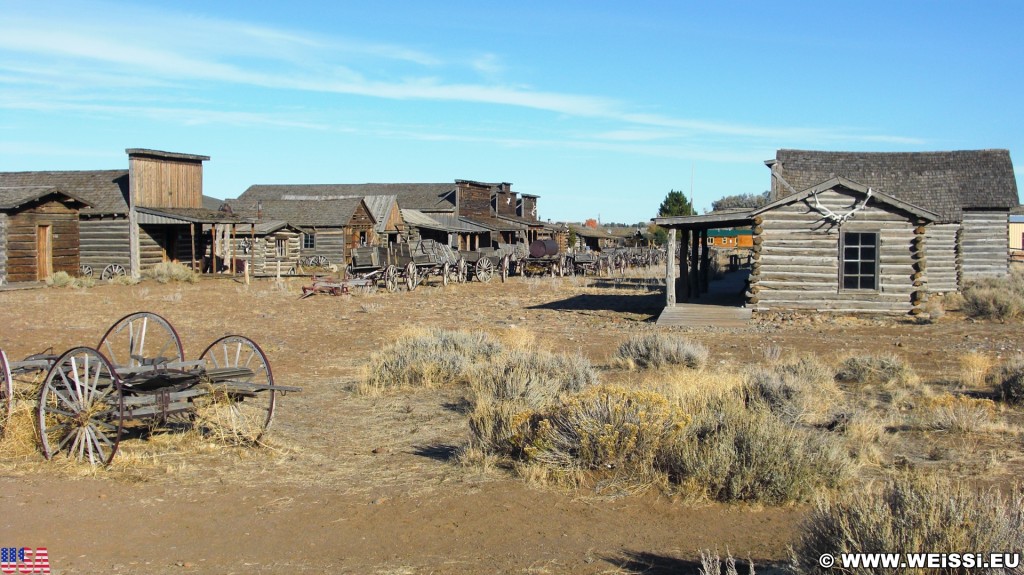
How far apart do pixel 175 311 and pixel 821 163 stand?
20.0 metres

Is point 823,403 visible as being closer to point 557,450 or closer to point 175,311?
point 557,450

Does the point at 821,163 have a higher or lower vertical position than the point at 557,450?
higher

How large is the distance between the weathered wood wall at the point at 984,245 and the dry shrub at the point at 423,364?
21295mm

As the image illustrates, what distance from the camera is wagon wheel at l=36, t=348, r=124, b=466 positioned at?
7.09 meters

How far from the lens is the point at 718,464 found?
251 inches

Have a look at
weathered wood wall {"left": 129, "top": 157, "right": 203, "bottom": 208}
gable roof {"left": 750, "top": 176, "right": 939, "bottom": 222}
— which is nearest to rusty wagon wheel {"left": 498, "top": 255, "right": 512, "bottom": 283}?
weathered wood wall {"left": 129, "top": 157, "right": 203, "bottom": 208}

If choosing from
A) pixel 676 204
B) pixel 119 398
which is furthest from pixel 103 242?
pixel 676 204

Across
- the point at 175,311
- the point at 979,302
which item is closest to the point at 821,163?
the point at 979,302

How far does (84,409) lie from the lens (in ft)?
23.5

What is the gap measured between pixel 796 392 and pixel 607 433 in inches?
121

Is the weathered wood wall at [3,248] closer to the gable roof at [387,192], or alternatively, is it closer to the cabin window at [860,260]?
the cabin window at [860,260]

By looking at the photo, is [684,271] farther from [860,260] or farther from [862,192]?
[862,192]

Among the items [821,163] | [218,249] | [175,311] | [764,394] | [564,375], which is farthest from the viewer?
[218,249]

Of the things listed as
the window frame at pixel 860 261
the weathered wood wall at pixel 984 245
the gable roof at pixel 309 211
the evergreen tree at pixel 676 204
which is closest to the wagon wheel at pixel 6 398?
the window frame at pixel 860 261
